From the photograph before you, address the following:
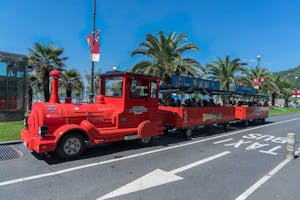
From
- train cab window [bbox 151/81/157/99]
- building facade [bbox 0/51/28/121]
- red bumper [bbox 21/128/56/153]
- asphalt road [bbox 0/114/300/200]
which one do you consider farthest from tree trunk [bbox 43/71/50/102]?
red bumper [bbox 21/128/56/153]

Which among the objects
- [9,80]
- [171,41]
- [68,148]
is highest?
[171,41]

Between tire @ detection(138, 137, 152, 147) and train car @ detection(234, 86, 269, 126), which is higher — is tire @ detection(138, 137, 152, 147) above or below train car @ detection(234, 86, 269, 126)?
below

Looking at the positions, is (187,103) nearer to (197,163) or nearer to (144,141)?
(144,141)

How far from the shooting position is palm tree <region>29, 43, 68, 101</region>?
63.9ft

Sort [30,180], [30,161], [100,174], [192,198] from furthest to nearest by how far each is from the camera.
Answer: [30,161]
[100,174]
[30,180]
[192,198]

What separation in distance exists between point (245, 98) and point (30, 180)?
15.5 metres

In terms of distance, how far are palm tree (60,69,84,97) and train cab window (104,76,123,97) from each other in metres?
17.0

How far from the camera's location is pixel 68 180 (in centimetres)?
448

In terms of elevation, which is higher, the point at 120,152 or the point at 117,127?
the point at 117,127

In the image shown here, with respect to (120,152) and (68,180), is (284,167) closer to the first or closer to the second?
(120,152)

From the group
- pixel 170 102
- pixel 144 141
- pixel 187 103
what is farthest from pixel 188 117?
pixel 144 141

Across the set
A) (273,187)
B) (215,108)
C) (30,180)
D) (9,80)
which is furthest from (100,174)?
(9,80)

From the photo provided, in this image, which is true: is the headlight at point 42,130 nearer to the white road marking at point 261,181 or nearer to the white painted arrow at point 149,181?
the white painted arrow at point 149,181

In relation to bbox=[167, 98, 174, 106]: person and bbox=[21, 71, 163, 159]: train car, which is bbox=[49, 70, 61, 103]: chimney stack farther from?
bbox=[167, 98, 174, 106]: person
